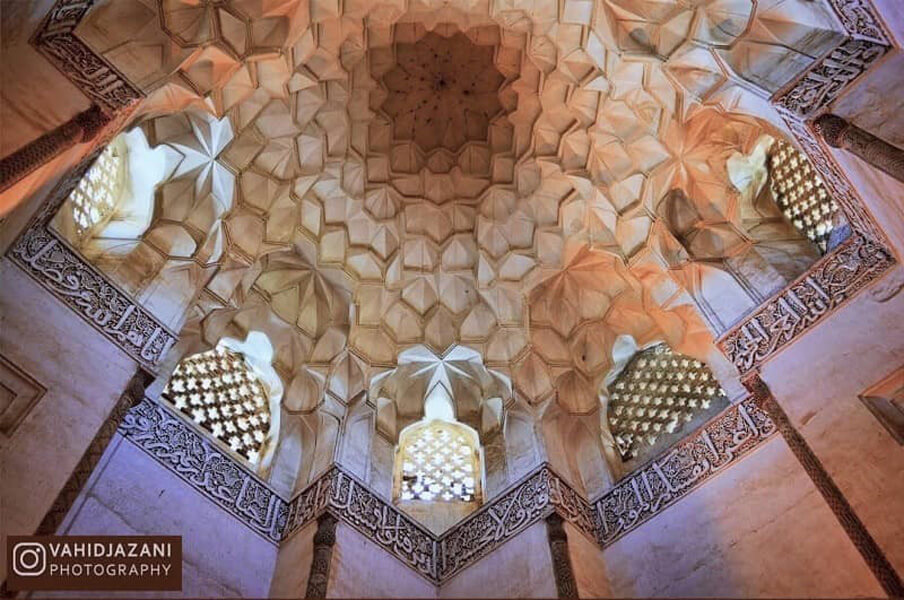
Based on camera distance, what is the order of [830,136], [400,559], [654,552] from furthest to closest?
[400,559] → [654,552] → [830,136]

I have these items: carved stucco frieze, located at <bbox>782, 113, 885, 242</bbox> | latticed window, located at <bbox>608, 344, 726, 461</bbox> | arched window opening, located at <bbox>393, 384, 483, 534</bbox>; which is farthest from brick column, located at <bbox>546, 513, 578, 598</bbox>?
carved stucco frieze, located at <bbox>782, 113, 885, 242</bbox>

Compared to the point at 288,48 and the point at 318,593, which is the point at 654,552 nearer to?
the point at 318,593

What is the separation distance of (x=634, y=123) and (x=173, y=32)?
5.51 meters

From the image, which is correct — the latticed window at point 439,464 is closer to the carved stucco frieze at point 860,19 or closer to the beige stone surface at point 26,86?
the beige stone surface at point 26,86

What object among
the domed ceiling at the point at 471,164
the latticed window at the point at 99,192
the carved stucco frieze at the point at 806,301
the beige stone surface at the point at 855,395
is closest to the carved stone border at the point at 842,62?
the domed ceiling at the point at 471,164

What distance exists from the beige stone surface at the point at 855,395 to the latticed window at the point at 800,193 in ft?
5.95

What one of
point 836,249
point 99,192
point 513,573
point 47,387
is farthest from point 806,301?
point 99,192

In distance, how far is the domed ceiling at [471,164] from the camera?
25.0ft

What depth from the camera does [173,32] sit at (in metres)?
6.96

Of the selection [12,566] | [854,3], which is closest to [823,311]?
[854,3]

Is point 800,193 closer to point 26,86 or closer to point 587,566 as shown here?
point 587,566

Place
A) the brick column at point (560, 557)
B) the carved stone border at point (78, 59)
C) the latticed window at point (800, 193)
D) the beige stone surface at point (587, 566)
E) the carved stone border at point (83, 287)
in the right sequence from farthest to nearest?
the latticed window at point (800, 193)
the beige stone surface at point (587, 566)
the brick column at point (560, 557)
the carved stone border at point (83, 287)
the carved stone border at point (78, 59)

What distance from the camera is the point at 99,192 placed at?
309 inches
